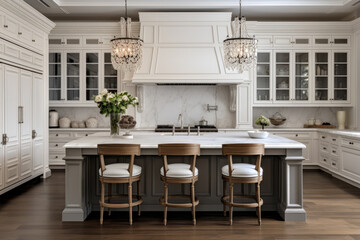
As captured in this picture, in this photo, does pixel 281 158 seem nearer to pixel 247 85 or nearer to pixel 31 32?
pixel 247 85

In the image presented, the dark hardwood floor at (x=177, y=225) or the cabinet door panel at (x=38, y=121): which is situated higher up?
the cabinet door panel at (x=38, y=121)

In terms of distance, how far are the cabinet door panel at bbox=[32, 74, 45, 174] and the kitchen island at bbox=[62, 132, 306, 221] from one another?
6.60 ft

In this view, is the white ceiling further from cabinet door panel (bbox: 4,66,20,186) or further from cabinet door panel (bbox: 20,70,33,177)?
cabinet door panel (bbox: 4,66,20,186)

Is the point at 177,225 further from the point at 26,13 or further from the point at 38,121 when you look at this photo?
the point at 26,13

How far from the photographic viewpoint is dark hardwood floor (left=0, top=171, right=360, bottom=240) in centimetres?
328

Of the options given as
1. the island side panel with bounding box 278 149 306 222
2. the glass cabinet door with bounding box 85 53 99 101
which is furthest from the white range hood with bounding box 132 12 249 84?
the island side panel with bounding box 278 149 306 222

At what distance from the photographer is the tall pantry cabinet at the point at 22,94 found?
4617 mm

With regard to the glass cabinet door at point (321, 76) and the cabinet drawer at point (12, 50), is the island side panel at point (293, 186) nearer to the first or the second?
the glass cabinet door at point (321, 76)

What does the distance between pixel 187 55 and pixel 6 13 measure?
3.06 meters

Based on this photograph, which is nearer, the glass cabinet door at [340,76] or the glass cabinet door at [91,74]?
the glass cabinet door at [340,76]

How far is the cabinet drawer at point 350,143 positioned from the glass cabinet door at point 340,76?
1.35m

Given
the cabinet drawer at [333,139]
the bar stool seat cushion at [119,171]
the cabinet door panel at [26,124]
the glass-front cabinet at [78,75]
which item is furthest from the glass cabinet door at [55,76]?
the cabinet drawer at [333,139]

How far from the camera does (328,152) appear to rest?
623cm

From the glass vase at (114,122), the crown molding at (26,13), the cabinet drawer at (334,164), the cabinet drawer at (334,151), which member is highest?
the crown molding at (26,13)
